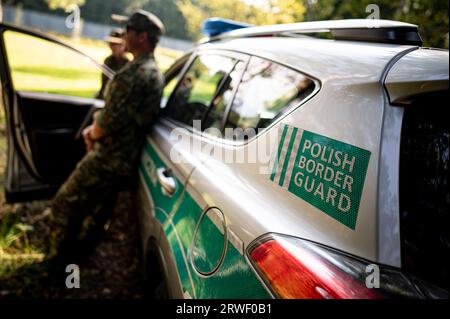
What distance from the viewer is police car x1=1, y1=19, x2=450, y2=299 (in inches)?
34.9

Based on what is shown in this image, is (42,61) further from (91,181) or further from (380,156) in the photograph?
(380,156)

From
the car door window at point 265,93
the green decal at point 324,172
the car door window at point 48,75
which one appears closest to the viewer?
the green decal at point 324,172

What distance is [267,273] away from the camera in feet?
3.19

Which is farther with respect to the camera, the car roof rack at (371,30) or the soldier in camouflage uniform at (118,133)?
the soldier in camouflage uniform at (118,133)

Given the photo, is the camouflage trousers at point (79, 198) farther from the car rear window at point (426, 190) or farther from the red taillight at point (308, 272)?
the car rear window at point (426, 190)

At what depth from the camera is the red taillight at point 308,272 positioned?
834 mm

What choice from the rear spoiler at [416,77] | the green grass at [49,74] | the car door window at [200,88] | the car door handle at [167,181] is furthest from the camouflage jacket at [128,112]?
the green grass at [49,74]

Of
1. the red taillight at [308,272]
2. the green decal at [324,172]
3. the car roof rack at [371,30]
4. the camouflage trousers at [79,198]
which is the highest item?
the car roof rack at [371,30]

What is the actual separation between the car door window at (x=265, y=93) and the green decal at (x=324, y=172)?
195mm

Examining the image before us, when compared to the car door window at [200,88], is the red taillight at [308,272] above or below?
below

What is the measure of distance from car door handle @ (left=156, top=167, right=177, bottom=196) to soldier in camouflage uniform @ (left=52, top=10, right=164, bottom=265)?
2.05 ft

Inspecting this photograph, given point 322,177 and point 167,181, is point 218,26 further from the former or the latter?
point 322,177
